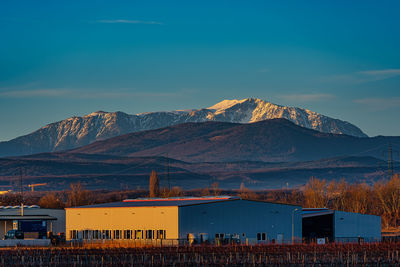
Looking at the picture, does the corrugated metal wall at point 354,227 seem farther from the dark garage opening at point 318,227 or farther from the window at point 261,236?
the window at point 261,236

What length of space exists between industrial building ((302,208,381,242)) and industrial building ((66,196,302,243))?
472 cm

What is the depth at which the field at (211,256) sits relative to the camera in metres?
66.1

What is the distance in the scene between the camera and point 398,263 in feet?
216

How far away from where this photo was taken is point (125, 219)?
8975 centimetres

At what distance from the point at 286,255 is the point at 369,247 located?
13.2 m

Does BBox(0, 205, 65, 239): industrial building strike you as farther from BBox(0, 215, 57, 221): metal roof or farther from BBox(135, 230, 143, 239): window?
BBox(135, 230, 143, 239): window

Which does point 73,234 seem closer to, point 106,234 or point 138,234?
point 106,234

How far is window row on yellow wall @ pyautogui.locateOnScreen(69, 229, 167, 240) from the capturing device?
3433 inches

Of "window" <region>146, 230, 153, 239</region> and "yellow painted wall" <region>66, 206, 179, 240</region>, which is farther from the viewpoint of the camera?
"window" <region>146, 230, 153, 239</region>

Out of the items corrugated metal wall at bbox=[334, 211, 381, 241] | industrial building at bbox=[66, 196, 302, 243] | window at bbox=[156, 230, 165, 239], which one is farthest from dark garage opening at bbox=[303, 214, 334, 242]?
window at bbox=[156, 230, 165, 239]

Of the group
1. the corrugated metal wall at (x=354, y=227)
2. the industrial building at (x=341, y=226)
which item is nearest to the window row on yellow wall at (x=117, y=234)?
the industrial building at (x=341, y=226)

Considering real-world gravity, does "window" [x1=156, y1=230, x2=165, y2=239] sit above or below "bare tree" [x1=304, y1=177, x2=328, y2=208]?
below

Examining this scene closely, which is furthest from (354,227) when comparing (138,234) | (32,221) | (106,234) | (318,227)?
(32,221)

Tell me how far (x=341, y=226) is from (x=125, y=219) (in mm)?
26866
